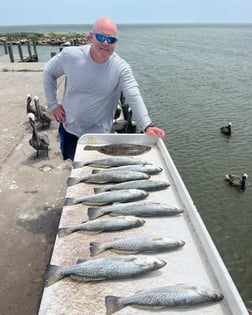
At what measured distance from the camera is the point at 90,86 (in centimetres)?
479

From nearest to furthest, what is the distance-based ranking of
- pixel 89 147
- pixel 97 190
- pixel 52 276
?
pixel 52 276 < pixel 97 190 < pixel 89 147

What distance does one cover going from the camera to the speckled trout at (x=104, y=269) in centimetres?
272

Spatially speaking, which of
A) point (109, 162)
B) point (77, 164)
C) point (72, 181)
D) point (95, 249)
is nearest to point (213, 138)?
point (109, 162)

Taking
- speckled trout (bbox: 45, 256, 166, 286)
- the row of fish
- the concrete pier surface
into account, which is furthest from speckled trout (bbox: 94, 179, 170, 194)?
the concrete pier surface

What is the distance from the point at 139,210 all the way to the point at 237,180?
9.27 metres

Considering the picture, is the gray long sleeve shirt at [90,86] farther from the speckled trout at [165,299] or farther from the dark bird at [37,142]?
the dark bird at [37,142]

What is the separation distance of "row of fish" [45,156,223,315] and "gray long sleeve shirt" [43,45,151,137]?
0.87 meters

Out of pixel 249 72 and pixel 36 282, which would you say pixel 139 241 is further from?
pixel 249 72

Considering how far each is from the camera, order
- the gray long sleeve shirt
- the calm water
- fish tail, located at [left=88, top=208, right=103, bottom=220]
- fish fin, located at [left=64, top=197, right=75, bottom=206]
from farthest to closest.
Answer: the calm water → the gray long sleeve shirt → fish fin, located at [left=64, top=197, right=75, bottom=206] → fish tail, located at [left=88, top=208, right=103, bottom=220]

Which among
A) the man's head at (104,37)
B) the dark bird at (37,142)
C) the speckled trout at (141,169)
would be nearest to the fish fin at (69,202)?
the speckled trout at (141,169)

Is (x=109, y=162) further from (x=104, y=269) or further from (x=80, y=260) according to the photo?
(x=104, y=269)

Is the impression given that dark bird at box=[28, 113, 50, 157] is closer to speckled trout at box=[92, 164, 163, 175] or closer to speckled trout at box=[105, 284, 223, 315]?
speckled trout at box=[92, 164, 163, 175]

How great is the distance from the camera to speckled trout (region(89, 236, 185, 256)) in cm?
300

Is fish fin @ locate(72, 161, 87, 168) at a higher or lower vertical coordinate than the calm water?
higher
